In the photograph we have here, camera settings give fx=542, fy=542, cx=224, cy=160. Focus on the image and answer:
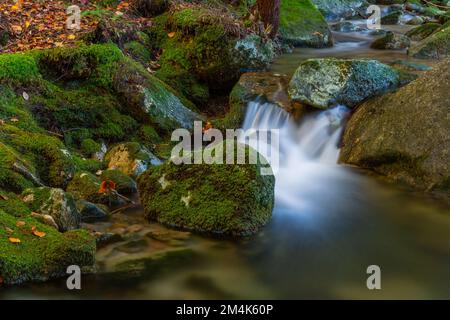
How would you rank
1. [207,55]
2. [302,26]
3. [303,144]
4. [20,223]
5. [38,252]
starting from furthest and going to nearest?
[302,26]
[207,55]
[303,144]
[20,223]
[38,252]

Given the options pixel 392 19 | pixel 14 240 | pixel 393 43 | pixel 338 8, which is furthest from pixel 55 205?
pixel 338 8

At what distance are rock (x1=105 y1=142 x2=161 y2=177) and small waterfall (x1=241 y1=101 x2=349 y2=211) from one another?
5.68 feet

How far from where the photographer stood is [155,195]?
226 inches

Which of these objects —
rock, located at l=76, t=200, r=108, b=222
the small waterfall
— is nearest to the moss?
rock, located at l=76, t=200, r=108, b=222

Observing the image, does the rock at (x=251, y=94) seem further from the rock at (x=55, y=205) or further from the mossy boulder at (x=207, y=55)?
the rock at (x=55, y=205)

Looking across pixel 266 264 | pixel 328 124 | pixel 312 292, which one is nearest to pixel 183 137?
pixel 328 124

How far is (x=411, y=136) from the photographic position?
22.7ft

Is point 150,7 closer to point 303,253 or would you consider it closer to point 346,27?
point 346,27

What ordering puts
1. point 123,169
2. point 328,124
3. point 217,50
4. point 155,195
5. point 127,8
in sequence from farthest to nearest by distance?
point 127,8 → point 217,50 → point 328,124 → point 123,169 → point 155,195

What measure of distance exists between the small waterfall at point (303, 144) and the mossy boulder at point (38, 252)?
317 cm

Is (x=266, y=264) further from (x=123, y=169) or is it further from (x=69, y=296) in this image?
(x=123, y=169)

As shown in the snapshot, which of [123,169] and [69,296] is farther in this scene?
[123,169]

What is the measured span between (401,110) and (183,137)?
321cm

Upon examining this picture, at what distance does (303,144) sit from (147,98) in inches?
98.6
